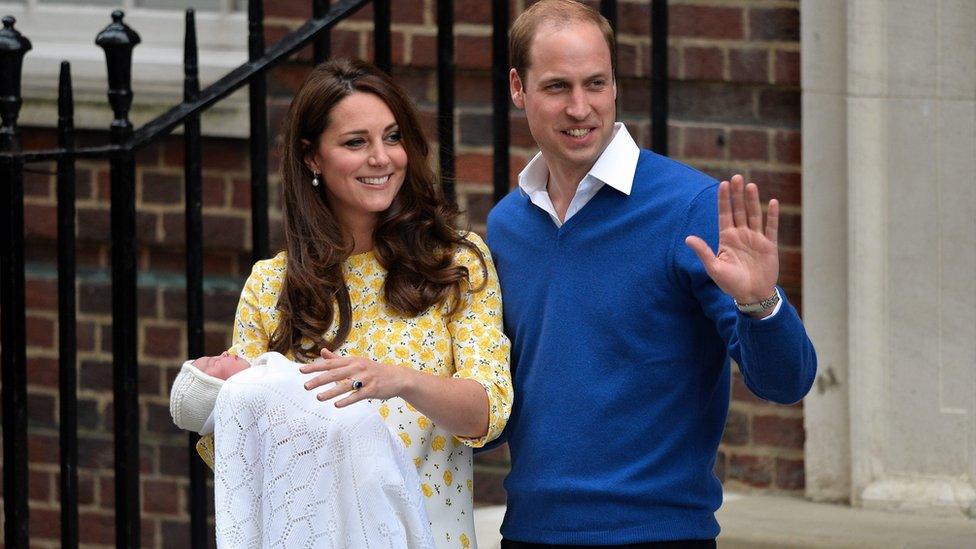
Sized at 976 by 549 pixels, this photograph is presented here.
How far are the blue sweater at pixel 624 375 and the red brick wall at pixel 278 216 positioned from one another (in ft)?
4.88

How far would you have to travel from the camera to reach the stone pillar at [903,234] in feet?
12.5

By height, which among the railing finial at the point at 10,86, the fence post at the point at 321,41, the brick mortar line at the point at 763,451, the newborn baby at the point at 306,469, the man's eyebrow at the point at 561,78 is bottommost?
the brick mortar line at the point at 763,451

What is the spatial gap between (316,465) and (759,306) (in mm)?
749

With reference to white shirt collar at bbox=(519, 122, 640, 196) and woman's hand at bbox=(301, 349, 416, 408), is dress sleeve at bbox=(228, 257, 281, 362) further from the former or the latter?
white shirt collar at bbox=(519, 122, 640, 196)

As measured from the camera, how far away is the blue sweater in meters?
2.66

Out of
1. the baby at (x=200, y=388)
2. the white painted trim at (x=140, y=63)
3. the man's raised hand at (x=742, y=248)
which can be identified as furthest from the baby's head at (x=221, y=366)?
the white painted trim at (x=140, y=63)

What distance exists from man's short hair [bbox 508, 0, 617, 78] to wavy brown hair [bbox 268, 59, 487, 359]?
0.22m

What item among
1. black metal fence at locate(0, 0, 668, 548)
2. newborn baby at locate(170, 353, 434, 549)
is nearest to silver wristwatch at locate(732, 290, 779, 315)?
newborn baby at locate(170, 353, 434, 549)

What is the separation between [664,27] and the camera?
360 centimetres

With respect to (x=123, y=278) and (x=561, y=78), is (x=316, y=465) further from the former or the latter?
(x=123, y=278)

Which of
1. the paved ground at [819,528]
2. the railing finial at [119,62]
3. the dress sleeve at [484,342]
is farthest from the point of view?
the paved ground at [819,528]

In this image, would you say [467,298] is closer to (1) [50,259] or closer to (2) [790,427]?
(2) [790,427]

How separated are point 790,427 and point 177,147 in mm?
2021

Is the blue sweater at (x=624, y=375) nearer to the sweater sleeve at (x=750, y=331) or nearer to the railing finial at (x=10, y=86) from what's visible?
the sweater sleeve at (x=750, y=331)
